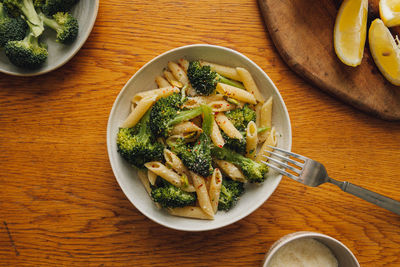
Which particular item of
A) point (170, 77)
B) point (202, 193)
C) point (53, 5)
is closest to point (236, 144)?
point (202, 193)

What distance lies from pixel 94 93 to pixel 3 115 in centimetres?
57

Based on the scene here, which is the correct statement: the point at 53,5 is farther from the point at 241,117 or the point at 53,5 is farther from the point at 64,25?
the point at 241,117

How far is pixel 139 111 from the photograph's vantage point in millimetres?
1622

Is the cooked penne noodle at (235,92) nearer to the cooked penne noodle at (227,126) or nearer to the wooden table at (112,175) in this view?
the cooked penne noodle at (227,126)

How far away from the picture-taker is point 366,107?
188 cm

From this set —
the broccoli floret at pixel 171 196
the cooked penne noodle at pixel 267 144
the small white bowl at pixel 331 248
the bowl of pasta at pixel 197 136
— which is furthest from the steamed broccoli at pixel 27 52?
the small white bowl at pixel 331 248

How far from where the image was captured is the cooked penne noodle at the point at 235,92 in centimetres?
167

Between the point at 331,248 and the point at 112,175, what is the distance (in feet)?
4.26

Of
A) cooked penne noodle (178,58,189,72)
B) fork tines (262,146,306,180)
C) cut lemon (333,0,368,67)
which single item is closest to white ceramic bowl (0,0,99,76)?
cooked penne noodle (178,58,189,72)

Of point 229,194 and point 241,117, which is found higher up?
point 241,117

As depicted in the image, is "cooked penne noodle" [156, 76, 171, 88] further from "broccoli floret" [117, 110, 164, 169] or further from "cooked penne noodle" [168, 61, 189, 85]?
"broccoli floret" [117, 110, 164, 169]

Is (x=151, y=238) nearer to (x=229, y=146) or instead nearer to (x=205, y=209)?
(x=205, y=209)

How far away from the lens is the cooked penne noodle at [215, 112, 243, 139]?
1.62 metres

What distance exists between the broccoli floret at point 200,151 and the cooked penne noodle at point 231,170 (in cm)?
8
